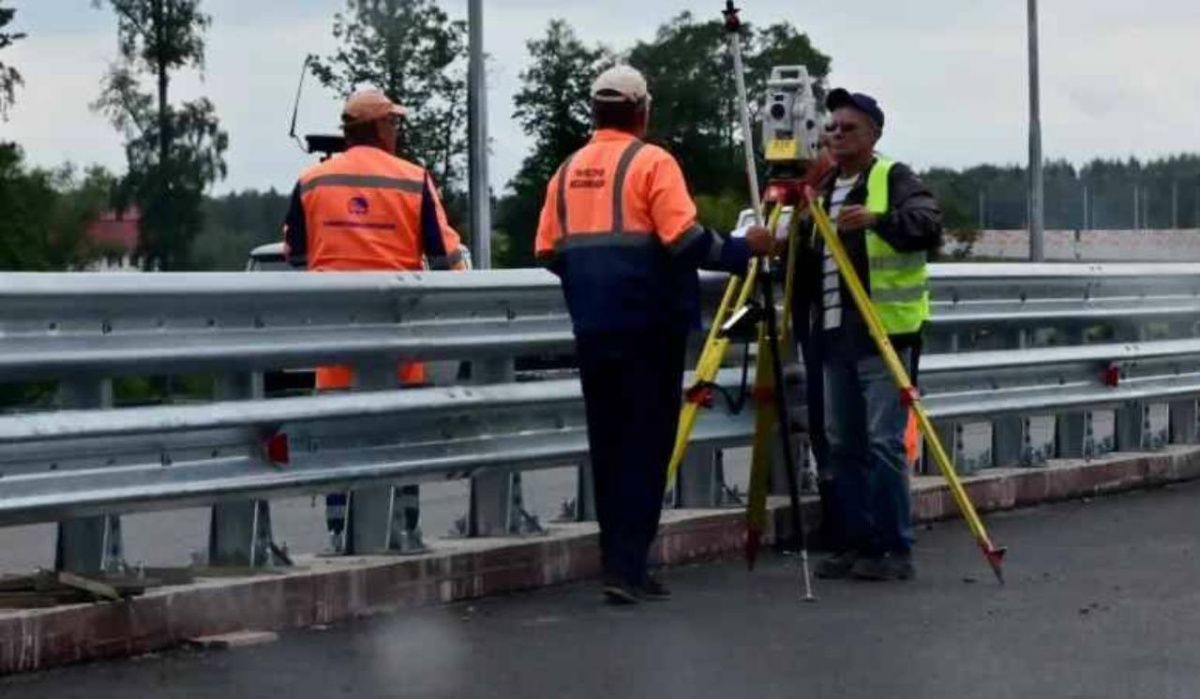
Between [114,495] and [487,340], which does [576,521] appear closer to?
[487,340]

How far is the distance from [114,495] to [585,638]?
5.08ft

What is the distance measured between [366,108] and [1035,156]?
3716 cm

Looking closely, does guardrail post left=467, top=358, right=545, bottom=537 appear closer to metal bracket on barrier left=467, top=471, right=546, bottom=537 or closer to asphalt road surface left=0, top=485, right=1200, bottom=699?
metal bracket on barrier left=467, top=471, right=546, bottom=537

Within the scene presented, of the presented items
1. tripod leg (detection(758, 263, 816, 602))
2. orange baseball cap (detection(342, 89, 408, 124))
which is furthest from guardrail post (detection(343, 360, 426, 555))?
tripod leg (detection(758, 263, 816, 602))

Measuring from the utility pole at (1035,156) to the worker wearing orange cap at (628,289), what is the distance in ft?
123

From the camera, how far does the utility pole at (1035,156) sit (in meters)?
46.7

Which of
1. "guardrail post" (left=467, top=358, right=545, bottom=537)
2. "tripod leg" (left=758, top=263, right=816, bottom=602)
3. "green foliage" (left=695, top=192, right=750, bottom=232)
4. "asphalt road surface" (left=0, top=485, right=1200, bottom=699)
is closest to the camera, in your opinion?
"asphalt road surface" (left=0, top=485, right=1200, bottom=699)

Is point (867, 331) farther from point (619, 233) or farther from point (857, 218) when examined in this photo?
point (619, 233)

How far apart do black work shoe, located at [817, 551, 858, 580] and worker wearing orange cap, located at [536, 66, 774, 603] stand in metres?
0.88

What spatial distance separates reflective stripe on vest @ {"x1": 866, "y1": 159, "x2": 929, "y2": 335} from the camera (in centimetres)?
1055

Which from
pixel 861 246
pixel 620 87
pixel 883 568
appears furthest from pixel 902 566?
pixel 620 87

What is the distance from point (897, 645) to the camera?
8609mm

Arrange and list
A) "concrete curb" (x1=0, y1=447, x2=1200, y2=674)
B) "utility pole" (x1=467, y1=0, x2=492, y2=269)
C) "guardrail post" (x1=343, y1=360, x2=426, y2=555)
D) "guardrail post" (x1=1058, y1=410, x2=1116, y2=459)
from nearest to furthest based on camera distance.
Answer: "concrete curb" (x1=0, y1=447, x2=1200, y2=674) → "guardrail post" (x1=343, y1=360, x2=426, y2=555) → "guardrail post" (x1=1058, y1=410, x2=1116, y2=459) → "utility pole" (x1=467, y1=0, x2=492, y2=269)

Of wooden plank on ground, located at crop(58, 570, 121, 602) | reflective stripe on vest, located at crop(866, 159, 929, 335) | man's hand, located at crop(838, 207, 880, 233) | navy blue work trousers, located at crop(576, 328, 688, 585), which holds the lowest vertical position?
wooden plank on ground, located at crop(58, 570, 121, 602)
